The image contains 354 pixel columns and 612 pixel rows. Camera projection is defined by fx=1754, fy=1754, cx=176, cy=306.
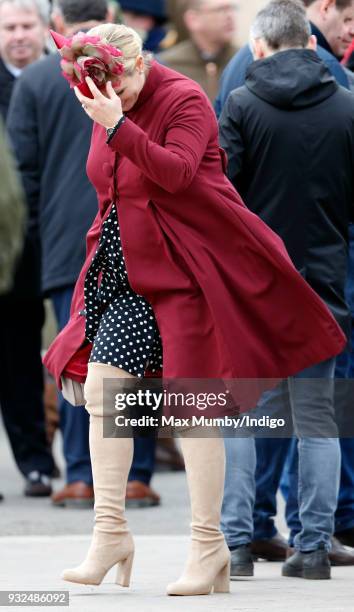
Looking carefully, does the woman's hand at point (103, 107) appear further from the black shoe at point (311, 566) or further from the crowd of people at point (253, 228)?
the black shoe at point (311, 566)

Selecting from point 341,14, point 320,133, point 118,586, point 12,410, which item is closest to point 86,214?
point 12,410

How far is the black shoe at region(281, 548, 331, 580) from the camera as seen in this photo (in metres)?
5.73

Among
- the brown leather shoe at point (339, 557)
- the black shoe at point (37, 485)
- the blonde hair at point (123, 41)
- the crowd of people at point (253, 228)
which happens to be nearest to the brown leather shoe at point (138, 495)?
the crowd of people at point (253, 228)

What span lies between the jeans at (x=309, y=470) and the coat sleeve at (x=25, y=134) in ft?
8.65

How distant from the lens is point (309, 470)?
18.9 ft

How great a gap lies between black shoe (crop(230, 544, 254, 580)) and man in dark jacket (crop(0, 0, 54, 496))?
2882mm

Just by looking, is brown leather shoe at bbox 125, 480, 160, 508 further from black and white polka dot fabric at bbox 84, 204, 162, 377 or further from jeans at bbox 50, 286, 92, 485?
black and white polka dot fabric at bbox 84, 204, 162, 377

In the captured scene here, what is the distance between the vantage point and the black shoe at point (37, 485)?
8562 mm

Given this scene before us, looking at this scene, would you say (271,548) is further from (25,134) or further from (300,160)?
(25,134)

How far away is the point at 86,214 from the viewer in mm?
8000

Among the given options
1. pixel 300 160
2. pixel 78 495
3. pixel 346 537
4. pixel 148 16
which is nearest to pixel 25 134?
pixel 78 495

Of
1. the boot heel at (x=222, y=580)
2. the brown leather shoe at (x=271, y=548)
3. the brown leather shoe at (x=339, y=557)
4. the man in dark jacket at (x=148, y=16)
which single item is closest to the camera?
the boot heel at (x=222, y=580)

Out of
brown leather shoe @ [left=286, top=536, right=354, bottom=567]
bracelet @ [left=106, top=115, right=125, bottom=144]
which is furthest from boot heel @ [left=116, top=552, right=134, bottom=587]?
bracelet @ [left=106, top=115, right=125, bottom=144]

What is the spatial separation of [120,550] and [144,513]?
2692 millimetres
